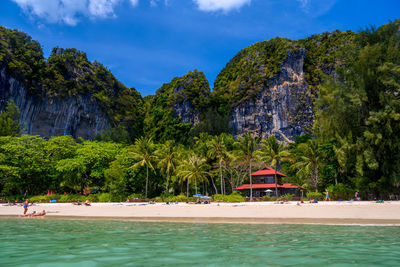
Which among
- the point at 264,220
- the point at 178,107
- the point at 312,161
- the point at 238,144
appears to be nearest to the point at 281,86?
the point at 178,107

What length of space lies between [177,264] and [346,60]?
116 ft

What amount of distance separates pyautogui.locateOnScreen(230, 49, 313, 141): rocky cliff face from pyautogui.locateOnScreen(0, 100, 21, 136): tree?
61581mm

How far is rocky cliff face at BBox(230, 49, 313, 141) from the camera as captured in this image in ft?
284

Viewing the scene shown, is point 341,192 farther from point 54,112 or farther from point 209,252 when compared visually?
point 54,112

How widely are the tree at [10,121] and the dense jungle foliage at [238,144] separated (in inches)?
10.1

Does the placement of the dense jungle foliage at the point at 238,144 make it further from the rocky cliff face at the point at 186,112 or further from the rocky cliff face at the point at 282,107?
the rocky cliff face at the point at 282,107

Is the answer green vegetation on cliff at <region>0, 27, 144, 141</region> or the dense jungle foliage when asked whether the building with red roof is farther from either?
green vegetation on cliff at <region>0, 27, 144, 141</region>

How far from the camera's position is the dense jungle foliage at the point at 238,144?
1121 inches

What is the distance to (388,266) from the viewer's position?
5.65 metres

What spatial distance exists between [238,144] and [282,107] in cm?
4376

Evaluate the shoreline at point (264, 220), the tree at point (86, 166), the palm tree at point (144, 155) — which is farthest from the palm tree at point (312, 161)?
the tree at point (86, 166)

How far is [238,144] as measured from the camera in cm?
5034

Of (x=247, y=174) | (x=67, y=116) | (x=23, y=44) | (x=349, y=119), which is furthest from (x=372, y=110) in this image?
(x=23, y=44)

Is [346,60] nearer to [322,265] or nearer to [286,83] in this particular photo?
[322,265]
